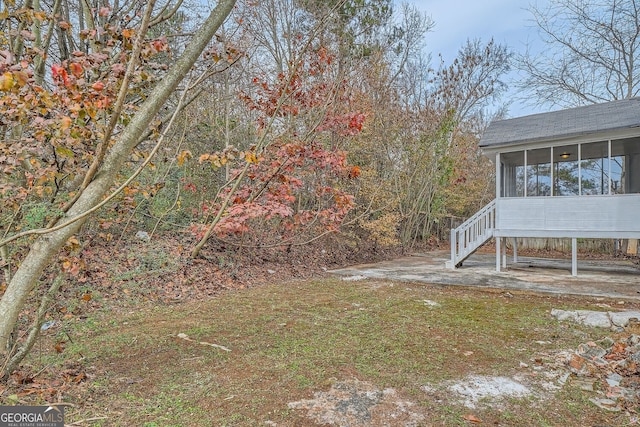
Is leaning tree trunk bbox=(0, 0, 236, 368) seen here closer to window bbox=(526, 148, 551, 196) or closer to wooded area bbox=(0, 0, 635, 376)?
wooded area bbox=(0, 0, 635, 376)

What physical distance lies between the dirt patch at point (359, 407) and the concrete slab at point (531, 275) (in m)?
4.76

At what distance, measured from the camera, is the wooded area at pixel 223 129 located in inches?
80.7

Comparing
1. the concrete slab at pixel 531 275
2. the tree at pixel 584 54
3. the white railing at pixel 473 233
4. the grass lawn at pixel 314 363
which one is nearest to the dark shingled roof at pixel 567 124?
Answer: the white railing at pixel 473 233

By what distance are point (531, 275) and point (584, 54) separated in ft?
35.1

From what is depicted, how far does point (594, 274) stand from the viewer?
7879mm

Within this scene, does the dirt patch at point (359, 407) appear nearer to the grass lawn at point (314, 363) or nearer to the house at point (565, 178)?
the grass lawn at point (314, 363)

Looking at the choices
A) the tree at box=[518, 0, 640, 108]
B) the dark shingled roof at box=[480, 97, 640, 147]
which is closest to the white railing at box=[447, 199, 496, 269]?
the dark shingled roof at box=[480, 97, 640, 147]

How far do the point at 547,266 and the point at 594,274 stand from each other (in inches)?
57.5

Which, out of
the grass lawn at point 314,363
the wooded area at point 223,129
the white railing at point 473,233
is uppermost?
the wooded area at point 223,129

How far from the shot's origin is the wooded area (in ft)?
6.72

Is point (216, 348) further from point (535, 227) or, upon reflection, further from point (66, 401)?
point (535, 227)

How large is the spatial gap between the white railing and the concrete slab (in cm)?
35

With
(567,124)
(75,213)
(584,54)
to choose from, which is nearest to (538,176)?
(567,124)

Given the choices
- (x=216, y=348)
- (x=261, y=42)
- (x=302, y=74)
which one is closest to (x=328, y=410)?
(x=216, y=348)
